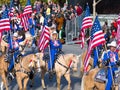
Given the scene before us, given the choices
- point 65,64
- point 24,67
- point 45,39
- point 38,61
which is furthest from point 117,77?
point 45,39

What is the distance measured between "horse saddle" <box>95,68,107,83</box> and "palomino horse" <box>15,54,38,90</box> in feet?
11.3

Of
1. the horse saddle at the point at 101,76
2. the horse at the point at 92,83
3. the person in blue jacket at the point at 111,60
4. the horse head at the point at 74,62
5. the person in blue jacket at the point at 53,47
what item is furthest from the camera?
the person in blue jacket at the point at 53,47

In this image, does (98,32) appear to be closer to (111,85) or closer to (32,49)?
(111,85)

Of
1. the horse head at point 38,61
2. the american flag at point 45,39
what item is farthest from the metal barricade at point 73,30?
the horse head at point 38,61

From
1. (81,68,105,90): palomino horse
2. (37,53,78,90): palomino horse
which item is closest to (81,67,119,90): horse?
(81,68,105,90): palomino horse

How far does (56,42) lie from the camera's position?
18.4 metres

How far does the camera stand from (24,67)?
17.3 meters

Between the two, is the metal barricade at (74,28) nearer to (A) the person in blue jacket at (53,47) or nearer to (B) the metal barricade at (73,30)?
(B) the metal barricade at (73,30)

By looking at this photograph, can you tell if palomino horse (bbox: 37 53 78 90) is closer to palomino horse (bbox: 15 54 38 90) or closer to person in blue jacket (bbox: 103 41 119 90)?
palomino horse (bbox: 15 54 38 90)

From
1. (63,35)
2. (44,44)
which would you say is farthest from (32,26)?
(44,44)

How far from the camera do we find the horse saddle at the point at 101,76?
46.8ft

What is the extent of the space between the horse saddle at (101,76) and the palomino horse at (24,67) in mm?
3429

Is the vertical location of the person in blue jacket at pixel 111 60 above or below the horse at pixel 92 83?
above

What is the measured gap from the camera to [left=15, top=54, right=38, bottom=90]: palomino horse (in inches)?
669
